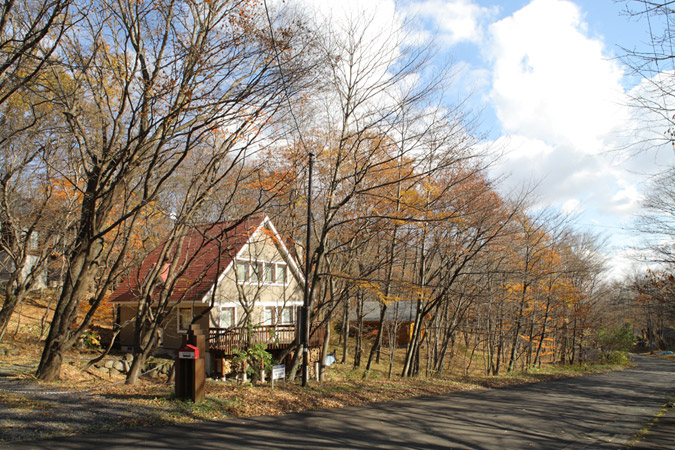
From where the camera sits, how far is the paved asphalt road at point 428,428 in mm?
6523

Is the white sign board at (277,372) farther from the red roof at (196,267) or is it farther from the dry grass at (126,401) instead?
the red roof at (196,267)

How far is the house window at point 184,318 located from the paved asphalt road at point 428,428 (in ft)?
43.2

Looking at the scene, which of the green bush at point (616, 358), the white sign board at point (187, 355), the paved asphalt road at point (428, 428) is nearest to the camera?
the paved asphalt road at point (428, 428)

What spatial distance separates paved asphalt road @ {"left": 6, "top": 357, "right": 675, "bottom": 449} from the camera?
6.52m

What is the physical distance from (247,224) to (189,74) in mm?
9744

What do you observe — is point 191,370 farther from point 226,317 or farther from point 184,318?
point 184,318

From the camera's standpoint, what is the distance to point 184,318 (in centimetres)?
2150

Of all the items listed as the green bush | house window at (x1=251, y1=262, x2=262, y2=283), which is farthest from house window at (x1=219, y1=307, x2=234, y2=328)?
the green bush

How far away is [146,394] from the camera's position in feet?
29.1

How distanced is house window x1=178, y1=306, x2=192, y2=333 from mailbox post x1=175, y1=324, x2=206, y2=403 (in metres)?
13.5

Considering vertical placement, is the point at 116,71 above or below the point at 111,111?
above

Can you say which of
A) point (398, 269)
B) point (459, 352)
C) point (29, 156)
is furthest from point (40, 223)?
point (459, 352)

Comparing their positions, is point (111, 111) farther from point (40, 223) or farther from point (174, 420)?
point (40, 223)

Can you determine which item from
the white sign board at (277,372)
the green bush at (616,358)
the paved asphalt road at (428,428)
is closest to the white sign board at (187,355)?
the paved asphalt road at (428,428)
